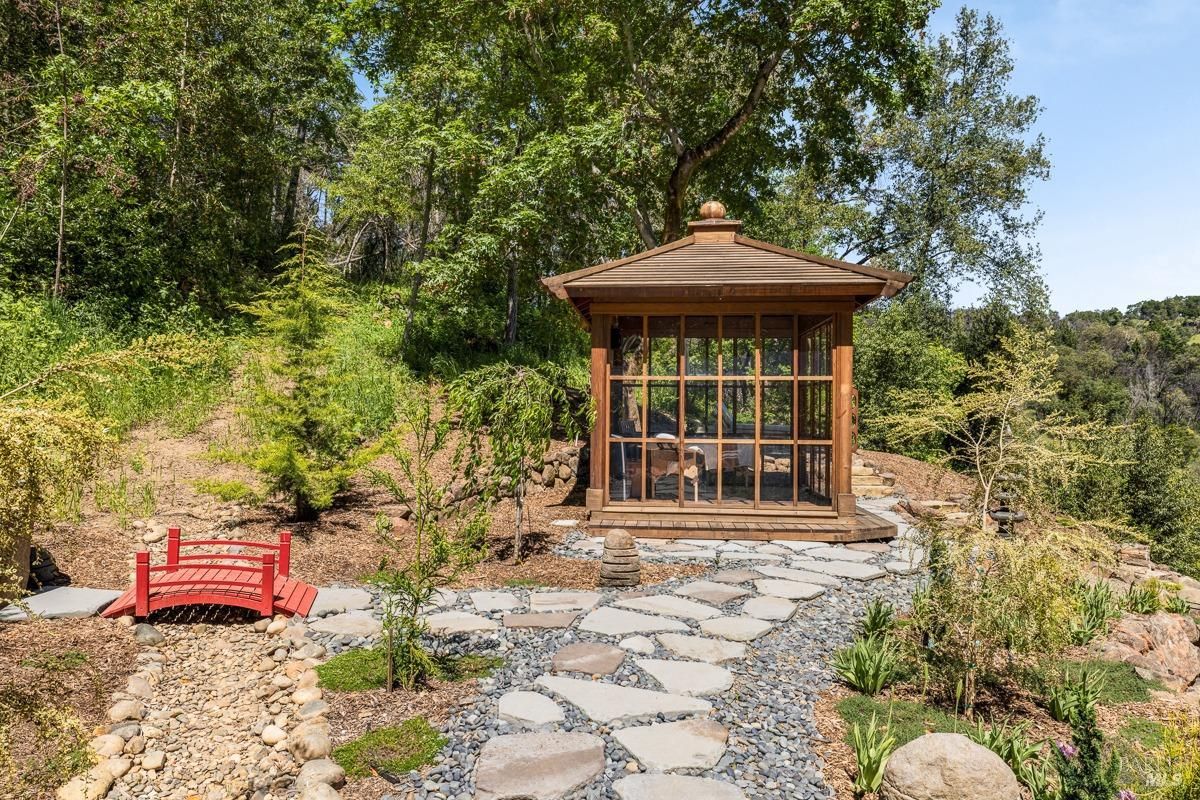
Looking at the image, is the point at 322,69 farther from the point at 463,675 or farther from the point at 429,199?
the point at 463,675

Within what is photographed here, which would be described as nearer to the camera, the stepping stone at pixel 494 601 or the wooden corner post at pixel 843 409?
the stepping stone at pixel 494 601

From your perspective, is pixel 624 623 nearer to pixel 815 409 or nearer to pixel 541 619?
pixel 541 619

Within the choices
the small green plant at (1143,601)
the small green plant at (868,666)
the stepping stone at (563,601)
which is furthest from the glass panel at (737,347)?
the small green plant at (868,666)

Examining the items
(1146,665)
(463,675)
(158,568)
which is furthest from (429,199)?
(1146,665)

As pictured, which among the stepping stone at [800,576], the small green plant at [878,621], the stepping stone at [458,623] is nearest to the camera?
the small green plant at [878,621]

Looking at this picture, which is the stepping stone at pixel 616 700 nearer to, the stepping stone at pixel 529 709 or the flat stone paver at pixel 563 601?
the stepping stone at pixel 529 709

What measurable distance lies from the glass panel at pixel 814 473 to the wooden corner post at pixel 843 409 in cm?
15

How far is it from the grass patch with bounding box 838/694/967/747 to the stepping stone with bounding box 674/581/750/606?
160 cm

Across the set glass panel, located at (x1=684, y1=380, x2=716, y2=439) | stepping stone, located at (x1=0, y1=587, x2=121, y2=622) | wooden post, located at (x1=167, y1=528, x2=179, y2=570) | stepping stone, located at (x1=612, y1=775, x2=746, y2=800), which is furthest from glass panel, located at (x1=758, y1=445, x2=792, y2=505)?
stepping stone, located at (x1=0, y1=587, x2=121, y2=622)

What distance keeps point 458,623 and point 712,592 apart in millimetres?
1949

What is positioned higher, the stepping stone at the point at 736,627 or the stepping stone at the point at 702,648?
the stepping stone at the point at 736,627

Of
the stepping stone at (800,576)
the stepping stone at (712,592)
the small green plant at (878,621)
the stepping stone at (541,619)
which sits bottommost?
the stepping stone at (541,619)

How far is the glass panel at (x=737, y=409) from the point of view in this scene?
7.29m

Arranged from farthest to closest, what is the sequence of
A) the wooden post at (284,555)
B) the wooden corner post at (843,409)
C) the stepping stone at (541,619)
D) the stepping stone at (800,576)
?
the wooden corner post at (843,409), the stepping stone at (800,576), the wooden post at (284,555), the stepping stone at (541,619)
